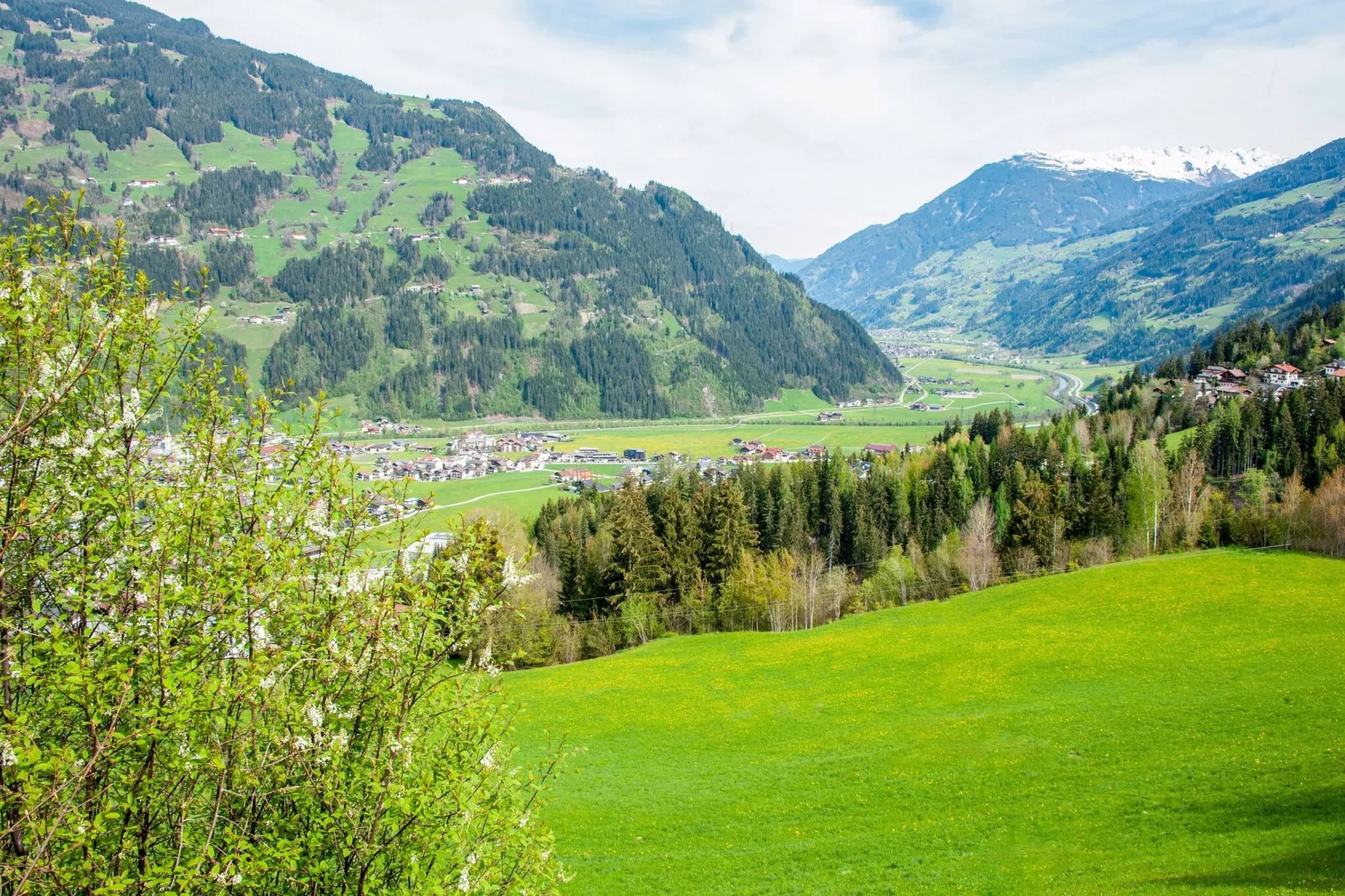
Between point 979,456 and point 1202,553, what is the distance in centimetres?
3961

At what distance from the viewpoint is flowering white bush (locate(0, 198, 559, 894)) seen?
20.7 ft

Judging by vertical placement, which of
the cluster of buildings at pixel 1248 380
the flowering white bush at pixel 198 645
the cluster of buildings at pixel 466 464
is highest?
the cluster of buildings at pixel 1248 380

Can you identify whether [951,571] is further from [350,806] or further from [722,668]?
[350,806]

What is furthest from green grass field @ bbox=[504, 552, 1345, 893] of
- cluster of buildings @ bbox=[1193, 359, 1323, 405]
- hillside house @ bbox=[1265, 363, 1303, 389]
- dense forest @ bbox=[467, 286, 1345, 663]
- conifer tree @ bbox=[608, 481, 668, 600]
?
hillside house @ bbox=[1265, 363, 1303, 389]

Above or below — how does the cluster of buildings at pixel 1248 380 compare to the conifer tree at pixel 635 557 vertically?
above

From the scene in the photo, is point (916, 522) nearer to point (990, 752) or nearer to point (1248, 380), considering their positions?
point (990, 752)

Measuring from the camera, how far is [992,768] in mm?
27219

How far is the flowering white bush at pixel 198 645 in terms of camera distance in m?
6.32

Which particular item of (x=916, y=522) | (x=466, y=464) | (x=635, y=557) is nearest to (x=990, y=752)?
(x=635, y=557)

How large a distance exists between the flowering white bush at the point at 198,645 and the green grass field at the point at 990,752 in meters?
2.01

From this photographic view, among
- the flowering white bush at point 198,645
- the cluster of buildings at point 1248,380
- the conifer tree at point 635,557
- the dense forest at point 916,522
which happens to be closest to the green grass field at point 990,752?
the flowering white bush at point 198,645

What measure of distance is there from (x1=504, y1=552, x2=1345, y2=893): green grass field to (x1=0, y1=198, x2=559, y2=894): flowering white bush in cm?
201

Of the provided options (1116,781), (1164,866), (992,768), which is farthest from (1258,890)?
(992,768)

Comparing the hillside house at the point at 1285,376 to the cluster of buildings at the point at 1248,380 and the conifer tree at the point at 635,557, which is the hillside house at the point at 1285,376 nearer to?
the cluster of buildings at the point at 1248,380
